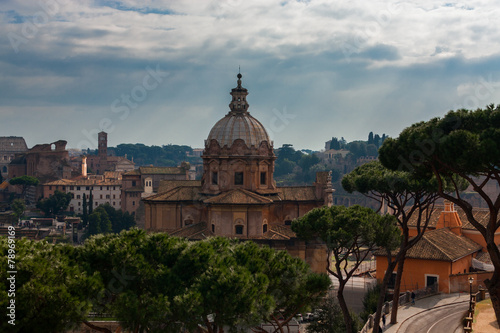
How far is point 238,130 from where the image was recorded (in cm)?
4034

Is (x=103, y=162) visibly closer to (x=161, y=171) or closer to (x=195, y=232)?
(x=161, y=171)

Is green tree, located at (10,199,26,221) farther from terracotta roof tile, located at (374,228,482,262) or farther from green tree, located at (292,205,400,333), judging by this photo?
green tree, located at (292,205,400,333)

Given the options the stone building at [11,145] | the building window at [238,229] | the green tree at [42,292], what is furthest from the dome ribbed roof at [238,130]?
the stone building at [11,145]

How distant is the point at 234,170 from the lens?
39.7m

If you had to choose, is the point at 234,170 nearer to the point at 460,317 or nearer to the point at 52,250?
the point at 460,317

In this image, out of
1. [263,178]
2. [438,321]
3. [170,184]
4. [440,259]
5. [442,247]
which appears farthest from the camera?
[170,184]

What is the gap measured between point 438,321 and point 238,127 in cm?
2059

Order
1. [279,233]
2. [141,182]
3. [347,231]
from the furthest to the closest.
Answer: [141,182]
[279,233]
[347,231]

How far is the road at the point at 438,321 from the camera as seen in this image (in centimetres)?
2317

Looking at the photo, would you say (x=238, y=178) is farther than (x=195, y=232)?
Yes

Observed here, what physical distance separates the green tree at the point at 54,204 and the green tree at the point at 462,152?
271ft

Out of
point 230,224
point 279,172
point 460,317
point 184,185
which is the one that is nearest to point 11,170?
point 279,172

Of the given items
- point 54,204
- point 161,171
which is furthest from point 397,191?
point 54,204

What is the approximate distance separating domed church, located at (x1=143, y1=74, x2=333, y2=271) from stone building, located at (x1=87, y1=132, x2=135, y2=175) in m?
112
